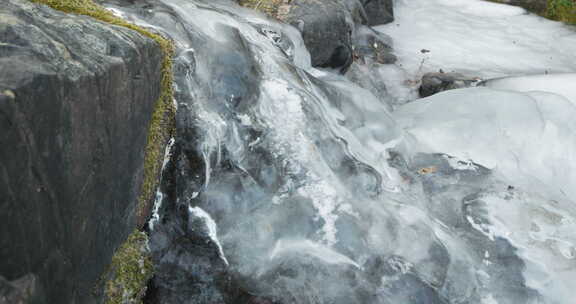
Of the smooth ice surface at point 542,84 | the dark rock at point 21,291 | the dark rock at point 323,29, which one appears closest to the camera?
the dark rock at point 21,291

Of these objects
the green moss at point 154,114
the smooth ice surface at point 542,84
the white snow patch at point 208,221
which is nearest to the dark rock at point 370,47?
the smooth ice surface at point 542,84

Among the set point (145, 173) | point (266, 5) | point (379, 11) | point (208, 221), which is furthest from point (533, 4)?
point (145, 173)

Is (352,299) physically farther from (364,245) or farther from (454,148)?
(454,148)

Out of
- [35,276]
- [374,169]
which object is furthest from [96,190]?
[374,169]

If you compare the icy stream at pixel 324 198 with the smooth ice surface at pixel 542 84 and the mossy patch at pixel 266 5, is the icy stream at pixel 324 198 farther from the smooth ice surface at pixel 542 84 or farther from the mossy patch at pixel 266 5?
the smooth ice surface at pixel 542 84

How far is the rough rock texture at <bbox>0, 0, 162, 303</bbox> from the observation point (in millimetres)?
1845

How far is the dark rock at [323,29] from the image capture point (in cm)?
627

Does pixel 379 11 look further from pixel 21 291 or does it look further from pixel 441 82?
pixel 21 291

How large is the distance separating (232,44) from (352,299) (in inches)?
92.0

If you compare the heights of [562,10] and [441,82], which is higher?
[562,10]

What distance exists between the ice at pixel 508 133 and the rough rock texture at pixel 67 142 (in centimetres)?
337

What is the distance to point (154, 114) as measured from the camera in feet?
10.7

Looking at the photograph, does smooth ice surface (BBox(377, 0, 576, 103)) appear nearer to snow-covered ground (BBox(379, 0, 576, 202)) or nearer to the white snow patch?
snow-covered ground (BBox(379, 0, 576, 202))

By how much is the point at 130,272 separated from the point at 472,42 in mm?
8002
